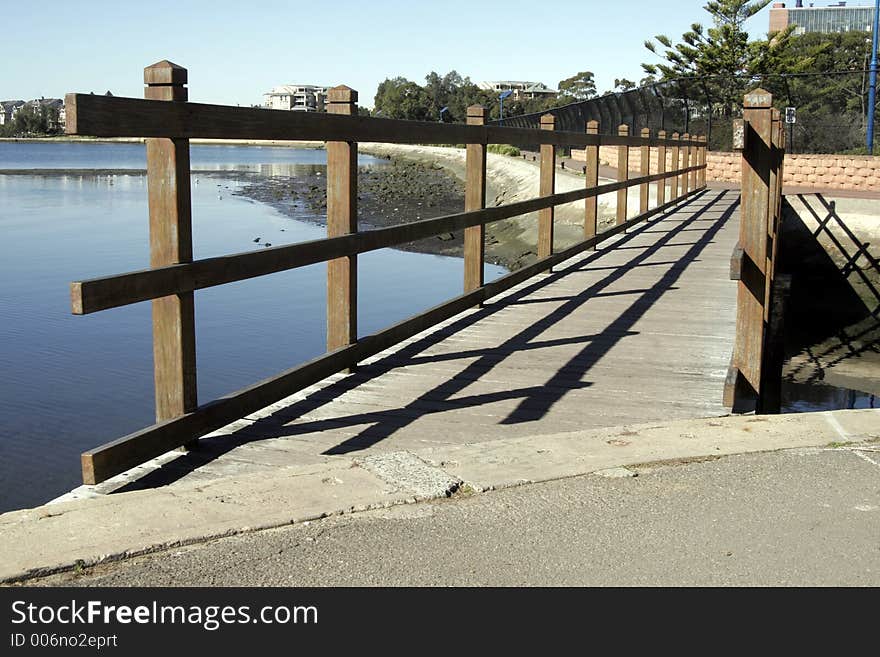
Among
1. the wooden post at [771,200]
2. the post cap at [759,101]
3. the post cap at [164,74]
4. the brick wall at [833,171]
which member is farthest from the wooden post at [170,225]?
the brick wall at [833,171]

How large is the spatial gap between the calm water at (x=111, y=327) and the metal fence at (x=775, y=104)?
10846 mm

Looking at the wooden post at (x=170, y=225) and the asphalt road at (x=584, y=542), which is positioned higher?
the wooden post at (x=170, y=225)

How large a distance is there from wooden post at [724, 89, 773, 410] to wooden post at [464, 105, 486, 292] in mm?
2649

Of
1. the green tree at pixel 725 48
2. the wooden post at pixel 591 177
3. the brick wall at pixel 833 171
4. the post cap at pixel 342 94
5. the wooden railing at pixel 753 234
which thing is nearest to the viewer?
the wooden railing at pixel 753 234

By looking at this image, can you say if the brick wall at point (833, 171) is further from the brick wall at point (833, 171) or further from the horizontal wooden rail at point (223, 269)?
the horizontal wooden rail at point (223, 269)

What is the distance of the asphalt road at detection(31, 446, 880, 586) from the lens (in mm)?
3219

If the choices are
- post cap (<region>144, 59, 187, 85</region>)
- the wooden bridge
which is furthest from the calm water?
post cap (<region>144, 59, 187, 85</region>)

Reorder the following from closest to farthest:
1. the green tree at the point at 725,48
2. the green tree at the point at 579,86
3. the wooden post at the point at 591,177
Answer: the wooden post at the point at 591,177 < the green tree at the point at 725,48 < the green tree at the point at 579,86

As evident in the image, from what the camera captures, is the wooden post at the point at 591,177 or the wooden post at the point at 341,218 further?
the wooden post at the point at 591,177

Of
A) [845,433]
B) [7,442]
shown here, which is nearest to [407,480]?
[845,433]

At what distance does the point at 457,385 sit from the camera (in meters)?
6.24

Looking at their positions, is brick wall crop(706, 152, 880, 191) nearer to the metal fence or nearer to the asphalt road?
the metal fence

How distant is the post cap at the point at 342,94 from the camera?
250 inches
